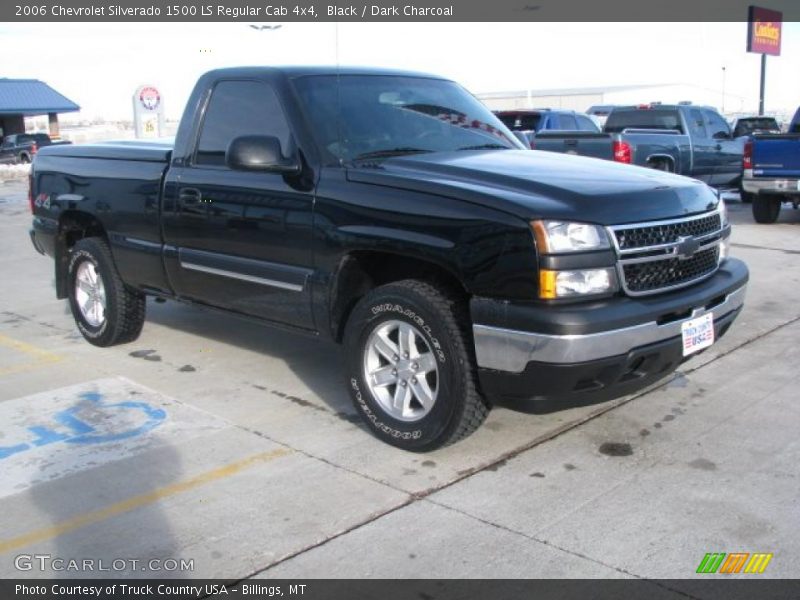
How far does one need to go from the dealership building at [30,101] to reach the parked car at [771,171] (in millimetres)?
42644

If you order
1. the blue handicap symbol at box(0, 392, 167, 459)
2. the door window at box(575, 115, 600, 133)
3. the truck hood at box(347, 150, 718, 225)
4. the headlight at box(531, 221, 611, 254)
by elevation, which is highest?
the door window at box(575, 115, 600, 133)

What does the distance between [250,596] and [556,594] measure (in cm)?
111

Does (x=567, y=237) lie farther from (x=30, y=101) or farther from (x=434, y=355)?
(x=30, y=101)

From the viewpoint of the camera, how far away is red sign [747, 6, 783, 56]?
107 feet

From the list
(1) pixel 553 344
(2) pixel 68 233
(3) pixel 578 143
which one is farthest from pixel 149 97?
(1) pixel 553 344

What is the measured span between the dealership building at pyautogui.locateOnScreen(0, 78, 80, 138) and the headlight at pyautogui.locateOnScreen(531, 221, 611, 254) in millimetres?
48320

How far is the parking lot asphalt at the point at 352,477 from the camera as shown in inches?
133

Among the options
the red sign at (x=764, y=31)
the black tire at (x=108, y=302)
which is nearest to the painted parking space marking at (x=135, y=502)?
the black tire at (x=108, y=302)

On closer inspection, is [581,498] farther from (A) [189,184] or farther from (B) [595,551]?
(A) [189,184]

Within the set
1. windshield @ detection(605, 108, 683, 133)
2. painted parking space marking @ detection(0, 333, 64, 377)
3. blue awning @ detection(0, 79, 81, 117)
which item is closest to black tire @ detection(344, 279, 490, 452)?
painted parking space marking @ detection(0, 333, 64, 377)

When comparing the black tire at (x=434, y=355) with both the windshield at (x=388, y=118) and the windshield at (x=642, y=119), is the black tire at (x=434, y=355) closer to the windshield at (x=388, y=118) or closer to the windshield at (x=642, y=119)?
the windshield at (x=388, y=118)

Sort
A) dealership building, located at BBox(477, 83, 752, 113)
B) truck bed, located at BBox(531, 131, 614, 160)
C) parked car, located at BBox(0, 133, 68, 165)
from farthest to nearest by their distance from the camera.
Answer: dealership building, located at BBox(477, 83, 752, 113)
parked car, located at BBox(0, 133, 68, 165)
truck bed, located at BBox(531, 131, 614, 160)

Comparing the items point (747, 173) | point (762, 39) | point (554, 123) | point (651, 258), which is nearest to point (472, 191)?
point (651, 258)

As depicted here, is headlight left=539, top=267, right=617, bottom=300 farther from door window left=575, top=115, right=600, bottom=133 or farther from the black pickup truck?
door window left=575, top=115, right=600, bottom=133
